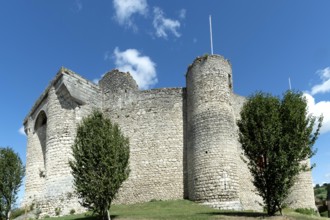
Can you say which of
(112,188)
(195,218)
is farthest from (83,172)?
(195,218)

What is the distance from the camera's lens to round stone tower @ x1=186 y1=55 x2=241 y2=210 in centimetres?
2280

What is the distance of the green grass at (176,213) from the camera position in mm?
17173

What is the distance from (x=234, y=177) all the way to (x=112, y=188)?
8.98 m

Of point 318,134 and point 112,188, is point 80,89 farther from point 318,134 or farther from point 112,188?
point 318,134

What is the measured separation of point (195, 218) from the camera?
16.5 meters

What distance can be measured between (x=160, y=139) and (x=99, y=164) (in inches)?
387

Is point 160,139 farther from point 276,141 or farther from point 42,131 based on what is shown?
point 276,141

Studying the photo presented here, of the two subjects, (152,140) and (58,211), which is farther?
(152,140)

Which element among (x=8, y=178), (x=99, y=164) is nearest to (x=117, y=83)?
(x=8, y=178)

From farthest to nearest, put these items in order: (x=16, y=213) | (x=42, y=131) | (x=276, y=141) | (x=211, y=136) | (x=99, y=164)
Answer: (x=42, y=131) < (x=16, y=213) < (x=211, y=136) < (x=276, y=141) < (x=99, y=164)

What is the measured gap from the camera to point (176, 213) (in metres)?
18.8

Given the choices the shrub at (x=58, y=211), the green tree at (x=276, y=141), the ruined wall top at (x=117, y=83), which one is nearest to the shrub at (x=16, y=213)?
the shrub at (x=58, y=211)

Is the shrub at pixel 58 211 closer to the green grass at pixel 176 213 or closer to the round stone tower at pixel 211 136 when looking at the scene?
the green grass at pixel 176 213

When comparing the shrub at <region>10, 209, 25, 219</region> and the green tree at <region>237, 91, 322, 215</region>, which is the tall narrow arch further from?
the green tree at <region>237, 91, 322, 215</region>
